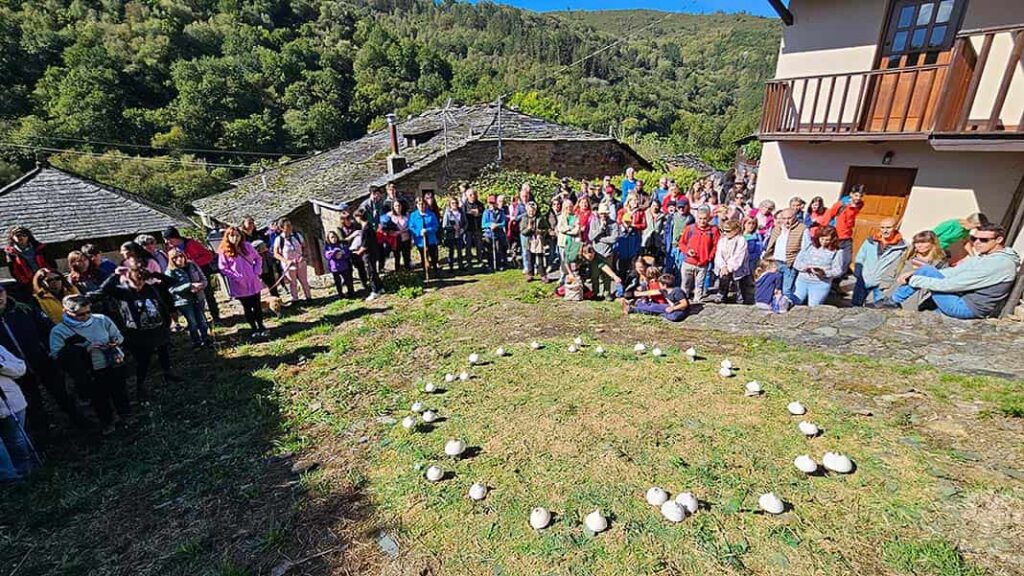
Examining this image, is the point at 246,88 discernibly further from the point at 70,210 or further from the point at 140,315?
the point at 140,315

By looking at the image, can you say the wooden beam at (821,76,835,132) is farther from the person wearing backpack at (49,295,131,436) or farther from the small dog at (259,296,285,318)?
the person wearing backpack at (49,295,131,436)

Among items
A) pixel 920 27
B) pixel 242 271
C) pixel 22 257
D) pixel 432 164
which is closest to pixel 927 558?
pixel 242 271

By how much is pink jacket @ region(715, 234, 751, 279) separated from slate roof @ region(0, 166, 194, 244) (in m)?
15.2

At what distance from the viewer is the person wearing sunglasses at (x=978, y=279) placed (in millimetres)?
4809

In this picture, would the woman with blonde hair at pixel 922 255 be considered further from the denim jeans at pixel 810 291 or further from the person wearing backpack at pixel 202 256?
the person wearing backpack at pixel 202 256

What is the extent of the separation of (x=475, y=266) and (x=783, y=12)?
8.78m

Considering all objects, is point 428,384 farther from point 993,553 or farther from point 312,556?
point 993,553

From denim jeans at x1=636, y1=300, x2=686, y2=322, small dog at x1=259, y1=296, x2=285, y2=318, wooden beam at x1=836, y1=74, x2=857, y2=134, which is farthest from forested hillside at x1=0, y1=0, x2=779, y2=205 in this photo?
small dog at x1=259, y1=296, x2=285, y2=318

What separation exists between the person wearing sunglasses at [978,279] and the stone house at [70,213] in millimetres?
17635

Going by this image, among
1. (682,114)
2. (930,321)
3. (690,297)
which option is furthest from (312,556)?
(682,114)

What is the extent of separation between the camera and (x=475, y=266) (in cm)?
1052

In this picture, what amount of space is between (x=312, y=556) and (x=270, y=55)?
7315cm

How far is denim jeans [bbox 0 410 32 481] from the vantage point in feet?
12.5

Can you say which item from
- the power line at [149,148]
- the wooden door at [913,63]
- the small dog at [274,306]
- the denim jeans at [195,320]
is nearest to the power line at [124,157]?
the power line at [149,148]
